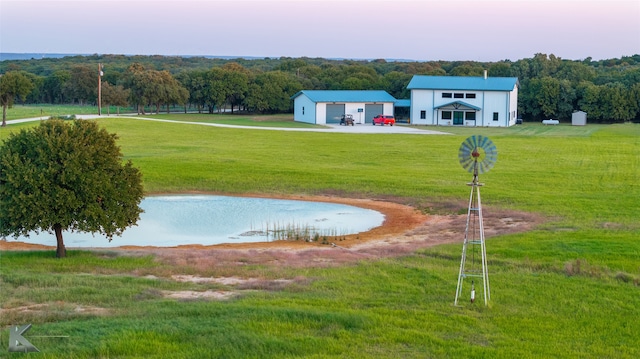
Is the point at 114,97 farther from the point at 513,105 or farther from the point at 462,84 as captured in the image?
the point at 513,105

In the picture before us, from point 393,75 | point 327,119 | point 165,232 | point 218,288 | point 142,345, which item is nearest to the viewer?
point 142,345

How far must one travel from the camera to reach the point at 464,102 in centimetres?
8500

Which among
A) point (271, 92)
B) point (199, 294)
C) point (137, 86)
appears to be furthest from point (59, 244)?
point (271, 92)

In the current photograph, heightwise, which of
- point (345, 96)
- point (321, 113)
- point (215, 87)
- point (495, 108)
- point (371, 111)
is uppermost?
point (215, 87)

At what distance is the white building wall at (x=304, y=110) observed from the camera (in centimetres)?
8588

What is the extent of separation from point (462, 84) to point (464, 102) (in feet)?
8.88

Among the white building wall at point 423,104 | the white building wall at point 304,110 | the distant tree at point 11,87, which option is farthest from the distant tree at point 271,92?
the distant tree at point 11,87

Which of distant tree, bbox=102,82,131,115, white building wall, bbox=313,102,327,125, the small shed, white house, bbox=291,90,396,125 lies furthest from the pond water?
the small shed

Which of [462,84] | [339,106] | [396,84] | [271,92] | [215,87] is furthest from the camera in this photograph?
[396,84]

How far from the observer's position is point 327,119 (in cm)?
8650

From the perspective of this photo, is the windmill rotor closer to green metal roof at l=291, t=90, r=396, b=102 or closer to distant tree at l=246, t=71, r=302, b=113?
green metal roof at l=291, t=90, r=396, b=102

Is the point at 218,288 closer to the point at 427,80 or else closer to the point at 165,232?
the point at 165,232

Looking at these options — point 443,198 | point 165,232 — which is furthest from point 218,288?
point 443,198

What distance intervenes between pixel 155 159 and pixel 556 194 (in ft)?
68.5
